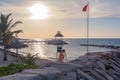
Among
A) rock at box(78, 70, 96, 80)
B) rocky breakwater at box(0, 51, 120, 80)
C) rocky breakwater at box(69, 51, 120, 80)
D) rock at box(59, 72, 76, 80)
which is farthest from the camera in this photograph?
rocky breakwater at box(69, 51, 120, 80)

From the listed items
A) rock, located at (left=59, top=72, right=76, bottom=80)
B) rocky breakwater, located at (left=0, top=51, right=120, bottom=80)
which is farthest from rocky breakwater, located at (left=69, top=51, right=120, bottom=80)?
rock, located at (left=59, top=72, right=76, bottom=80)

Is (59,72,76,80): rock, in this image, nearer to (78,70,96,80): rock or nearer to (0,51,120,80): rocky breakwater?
(0,51,120,80): rocky breakwater

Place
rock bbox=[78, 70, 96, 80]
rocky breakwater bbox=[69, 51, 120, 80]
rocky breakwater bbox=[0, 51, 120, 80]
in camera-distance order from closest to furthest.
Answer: rocky breakwater bbox=[0, 51, 120, 80] → rock bbox=[78, 70, 96, 80] → rocky breakwater bbox=[69, 51, 120, 80]

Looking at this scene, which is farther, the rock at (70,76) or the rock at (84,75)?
the rock at (84,75)

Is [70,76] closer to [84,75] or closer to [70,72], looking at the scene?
[70,72]

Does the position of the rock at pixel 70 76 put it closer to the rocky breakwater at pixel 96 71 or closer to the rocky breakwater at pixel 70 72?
the rocky breakwater at pixel 70 72

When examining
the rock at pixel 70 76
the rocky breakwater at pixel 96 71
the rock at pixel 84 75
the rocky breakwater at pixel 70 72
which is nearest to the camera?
Result: the rocky breakwater at pixel 70 72

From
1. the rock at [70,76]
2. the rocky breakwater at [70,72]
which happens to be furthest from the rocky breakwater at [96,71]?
the rock at [70,76]

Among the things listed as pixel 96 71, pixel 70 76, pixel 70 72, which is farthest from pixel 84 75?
pixel 96 71

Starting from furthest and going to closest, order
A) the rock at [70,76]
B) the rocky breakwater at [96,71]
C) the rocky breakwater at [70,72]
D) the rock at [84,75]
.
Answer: the rocky breakwater at [96,71], the rock at [84,75], the rock at [70,76], the rocky breakwater at [70,72]

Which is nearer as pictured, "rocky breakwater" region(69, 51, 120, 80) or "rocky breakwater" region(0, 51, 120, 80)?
"rocky breakwater" region(0, 51, 120, 80)

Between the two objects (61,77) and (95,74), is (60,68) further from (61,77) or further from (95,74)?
(95,74)

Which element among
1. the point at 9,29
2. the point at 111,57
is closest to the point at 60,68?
the point at 111,57

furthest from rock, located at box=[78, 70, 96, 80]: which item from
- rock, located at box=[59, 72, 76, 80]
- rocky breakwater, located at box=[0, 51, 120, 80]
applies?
rock, located at box=[59, 72, 76, 80]
